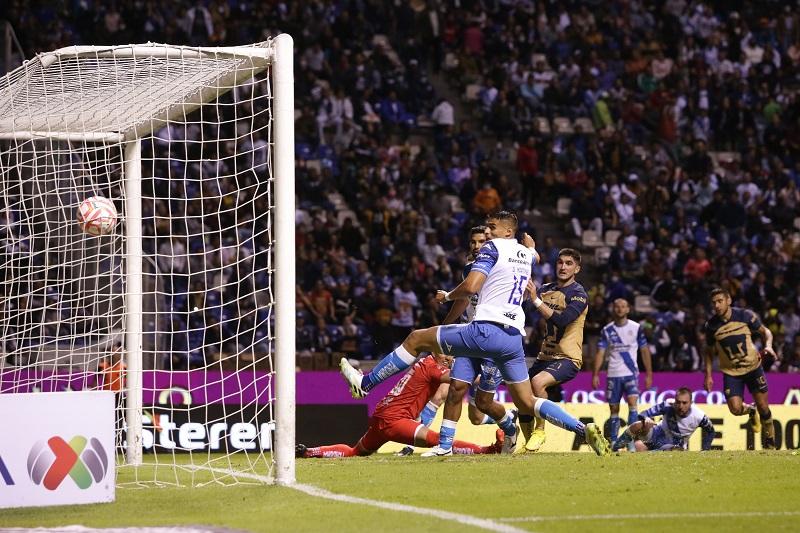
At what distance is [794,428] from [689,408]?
3973mm

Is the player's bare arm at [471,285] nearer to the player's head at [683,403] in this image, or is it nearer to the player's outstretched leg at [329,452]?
the player's outstretched leg at [329,452]

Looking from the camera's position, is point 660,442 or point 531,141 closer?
point 660,442

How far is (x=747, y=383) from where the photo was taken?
1622 cm

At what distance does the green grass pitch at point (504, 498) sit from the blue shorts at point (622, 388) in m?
6.57

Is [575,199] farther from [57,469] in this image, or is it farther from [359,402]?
[57,469]

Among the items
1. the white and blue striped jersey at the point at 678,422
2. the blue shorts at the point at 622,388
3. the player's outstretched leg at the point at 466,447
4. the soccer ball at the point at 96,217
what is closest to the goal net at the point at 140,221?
the soccer ball at the point at 96,217

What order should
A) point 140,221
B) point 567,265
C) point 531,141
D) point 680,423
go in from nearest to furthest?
point 140,221
point 567,265
point 680,423
point 531,141

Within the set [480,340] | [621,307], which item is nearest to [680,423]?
→ [621,307]

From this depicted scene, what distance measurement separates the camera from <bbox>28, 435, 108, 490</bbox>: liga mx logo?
877cm

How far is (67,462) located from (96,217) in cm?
365

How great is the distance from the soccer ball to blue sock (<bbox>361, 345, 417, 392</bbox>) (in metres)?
2.93

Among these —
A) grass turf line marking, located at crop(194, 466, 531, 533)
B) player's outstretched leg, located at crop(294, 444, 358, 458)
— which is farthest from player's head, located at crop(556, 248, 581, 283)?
grass turf line marking, located at crop(194, 466, 531, 533)

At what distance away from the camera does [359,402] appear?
65.2 feet

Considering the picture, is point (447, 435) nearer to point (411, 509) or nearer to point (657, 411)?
point (411, 509)
